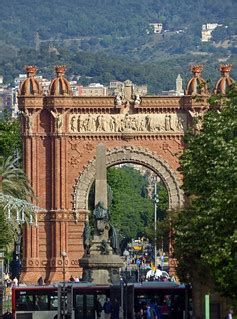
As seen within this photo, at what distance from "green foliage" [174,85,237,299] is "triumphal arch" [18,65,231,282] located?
43261mm

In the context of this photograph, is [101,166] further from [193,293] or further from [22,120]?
[22,120]

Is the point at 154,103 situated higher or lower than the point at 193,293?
higher

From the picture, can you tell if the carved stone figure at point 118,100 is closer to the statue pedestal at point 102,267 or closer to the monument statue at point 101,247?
the monument statue at point 101,247

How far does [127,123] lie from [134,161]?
2266 millimetres

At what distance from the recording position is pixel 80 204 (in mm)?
121062

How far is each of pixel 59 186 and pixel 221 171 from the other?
55.6m

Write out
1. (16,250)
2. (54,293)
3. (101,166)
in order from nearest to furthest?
(54,293), (101,166), (16,250)

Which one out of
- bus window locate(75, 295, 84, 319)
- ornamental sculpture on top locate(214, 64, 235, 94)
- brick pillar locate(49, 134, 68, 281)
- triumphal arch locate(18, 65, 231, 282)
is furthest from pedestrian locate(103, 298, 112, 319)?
ornamental sculpture on top locate(214, 64, 235, 94)

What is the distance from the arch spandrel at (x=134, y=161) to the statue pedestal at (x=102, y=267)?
2383 centimetres

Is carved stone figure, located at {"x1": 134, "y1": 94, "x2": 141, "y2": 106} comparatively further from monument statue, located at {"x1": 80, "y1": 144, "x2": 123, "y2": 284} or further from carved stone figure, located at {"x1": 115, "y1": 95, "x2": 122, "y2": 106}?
monument statue, located at {"x1": 80, "y1": 144, "x2": 123, "y2": 284}

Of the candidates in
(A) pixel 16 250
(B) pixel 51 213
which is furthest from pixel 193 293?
(A) pixel 16 250

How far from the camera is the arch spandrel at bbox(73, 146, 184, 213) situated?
121m

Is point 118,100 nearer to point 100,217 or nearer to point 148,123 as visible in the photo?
point 148,123

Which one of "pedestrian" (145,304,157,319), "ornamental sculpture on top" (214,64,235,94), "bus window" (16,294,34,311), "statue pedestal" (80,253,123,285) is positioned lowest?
"pedestrian" (145,304,157,319)
